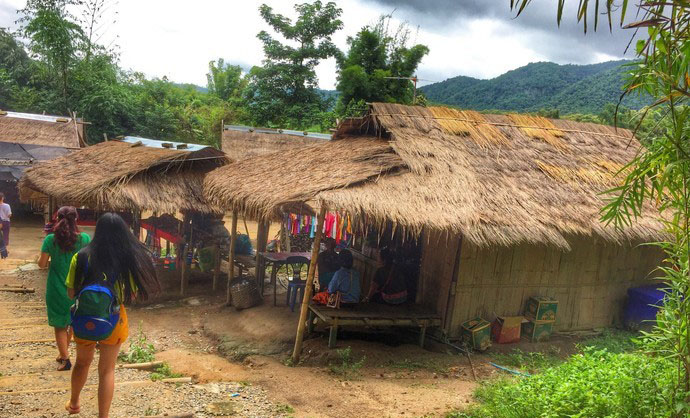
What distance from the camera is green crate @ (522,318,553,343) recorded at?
8.23 metres

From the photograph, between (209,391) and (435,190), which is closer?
(209,391)

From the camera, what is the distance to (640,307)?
29.3ft

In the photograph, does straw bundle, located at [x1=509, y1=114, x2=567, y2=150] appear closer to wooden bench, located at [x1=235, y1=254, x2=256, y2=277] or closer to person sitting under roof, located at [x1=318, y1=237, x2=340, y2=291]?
person sitting under roof, located at [x1=318, y1=237, x2=340, y2=291]

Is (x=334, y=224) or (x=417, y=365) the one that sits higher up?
(x=334, y=224)

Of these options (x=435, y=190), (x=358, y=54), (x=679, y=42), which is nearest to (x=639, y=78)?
(x=679, y=42)

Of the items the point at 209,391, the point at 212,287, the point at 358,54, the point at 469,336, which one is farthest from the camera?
the point at 358,54

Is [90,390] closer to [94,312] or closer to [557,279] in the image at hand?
[94,312]

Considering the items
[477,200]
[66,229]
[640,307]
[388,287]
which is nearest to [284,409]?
[66,229]

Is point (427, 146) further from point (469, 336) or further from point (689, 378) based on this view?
point (689, 378)

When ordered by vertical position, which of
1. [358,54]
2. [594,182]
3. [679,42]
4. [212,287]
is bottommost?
[212,287]

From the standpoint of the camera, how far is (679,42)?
3129 mm

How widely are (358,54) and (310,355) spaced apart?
677 inches

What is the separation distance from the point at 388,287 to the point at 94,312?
4.96 meters

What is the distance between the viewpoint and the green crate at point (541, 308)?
8.16m
